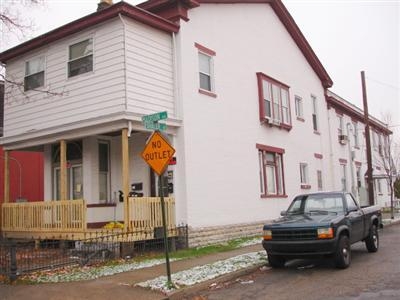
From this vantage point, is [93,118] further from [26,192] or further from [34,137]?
[26,192]

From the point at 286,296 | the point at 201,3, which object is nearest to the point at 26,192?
the point at 201,3

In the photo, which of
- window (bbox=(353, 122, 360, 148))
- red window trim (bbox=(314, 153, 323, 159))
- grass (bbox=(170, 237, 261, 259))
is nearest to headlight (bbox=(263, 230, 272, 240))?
grass (bbox=(170, 237, 261, 259))

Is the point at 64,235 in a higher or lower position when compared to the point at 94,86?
lower

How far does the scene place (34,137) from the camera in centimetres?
1582

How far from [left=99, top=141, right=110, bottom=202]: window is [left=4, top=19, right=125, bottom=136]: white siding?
1854 millimetres

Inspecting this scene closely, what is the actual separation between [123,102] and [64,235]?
173 inches

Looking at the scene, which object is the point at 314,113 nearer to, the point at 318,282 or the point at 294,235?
the point at 294,235

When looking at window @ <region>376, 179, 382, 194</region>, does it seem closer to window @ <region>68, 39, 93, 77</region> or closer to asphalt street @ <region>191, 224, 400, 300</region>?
asphalt street @ <region>191, 224, 400, 300</region>

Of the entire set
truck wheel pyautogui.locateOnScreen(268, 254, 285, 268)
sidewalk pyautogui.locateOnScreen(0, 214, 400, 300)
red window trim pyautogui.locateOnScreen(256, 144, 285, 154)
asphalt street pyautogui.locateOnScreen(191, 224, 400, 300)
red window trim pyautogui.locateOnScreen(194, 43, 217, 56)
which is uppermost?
red window trim pyautogui.locateOnScreen(194, 43, 217, 56)

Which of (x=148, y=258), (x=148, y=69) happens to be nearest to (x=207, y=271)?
(x=148, y=258)

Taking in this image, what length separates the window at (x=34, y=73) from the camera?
1644 cm

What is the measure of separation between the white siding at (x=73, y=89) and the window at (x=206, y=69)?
3452 millimetres

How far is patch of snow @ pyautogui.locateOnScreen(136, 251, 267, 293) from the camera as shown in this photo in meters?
9.31

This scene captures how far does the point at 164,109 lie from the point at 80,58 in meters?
3.08
